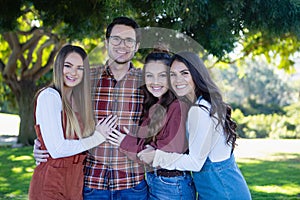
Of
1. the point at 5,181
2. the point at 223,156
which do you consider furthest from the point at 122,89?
the point at 5,181

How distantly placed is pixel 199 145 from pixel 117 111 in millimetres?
734

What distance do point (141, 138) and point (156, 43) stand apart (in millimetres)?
1311

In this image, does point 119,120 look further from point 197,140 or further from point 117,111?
point 197,140

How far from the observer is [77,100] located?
2990 millimetres

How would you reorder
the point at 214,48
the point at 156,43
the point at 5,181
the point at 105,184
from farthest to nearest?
1. the point at 5,181
2. the point at 214,48
3. the point at 156,43
4. the point at 105,184

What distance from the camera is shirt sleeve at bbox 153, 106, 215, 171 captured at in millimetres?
2707

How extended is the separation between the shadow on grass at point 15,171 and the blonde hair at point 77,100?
4.30 m

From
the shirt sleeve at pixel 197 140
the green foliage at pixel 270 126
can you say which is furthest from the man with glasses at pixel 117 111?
the green foliage at pixel 270 126

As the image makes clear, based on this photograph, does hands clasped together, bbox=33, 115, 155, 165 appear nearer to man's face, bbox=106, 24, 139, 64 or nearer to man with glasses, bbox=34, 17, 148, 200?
man with glasses, bbox=34, 17, 148, 200

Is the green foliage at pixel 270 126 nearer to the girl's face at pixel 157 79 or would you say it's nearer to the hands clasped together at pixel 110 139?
the girl's face at pixel 157 79

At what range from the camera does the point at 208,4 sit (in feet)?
13.5

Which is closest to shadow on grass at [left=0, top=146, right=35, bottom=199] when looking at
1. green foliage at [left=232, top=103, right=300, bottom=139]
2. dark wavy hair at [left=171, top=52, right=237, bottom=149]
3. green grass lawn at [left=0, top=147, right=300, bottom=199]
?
green grass lawn at [left=0, top=147, right=300, bottom=199]

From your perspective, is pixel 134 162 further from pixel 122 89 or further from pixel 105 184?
pixel 122 89

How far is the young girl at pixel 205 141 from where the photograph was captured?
2.73m
